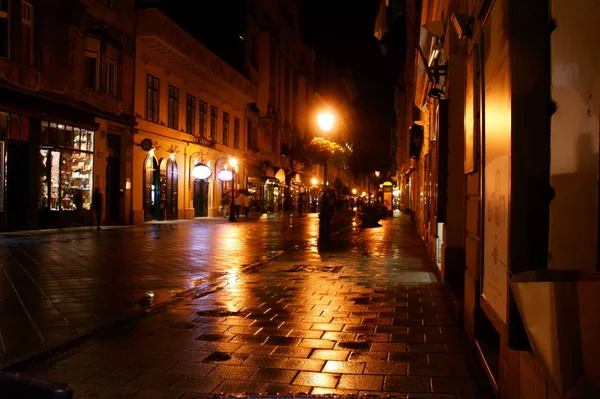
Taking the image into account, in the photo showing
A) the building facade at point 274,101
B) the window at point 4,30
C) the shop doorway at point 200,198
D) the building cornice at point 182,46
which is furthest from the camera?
the building facade at point 274,101

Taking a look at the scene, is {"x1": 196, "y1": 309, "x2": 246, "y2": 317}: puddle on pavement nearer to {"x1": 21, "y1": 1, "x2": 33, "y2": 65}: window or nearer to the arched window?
{"x1": 21, "y1": 1, "x2": 33, "y2": 65}: window

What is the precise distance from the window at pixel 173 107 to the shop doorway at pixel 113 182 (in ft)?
Answer: 16.9

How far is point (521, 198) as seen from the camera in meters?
2.85

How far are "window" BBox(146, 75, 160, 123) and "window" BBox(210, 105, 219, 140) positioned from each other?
7.30 m

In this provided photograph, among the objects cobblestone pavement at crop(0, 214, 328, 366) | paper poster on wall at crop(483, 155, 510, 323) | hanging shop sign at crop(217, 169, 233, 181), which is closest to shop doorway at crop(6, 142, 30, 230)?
cobblestone pavement at crop(0, 214, 328, 366)

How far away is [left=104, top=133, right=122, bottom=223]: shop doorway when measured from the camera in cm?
2411

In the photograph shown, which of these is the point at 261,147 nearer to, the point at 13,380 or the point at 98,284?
the point at 98,284

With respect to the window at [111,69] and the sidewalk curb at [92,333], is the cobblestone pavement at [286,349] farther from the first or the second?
the window at [111,69]

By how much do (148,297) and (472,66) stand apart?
5.64 metres

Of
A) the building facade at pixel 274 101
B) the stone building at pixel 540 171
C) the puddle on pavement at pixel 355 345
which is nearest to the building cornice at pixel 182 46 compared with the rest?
the building facade at pixel 274 101

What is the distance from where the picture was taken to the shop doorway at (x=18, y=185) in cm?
1856

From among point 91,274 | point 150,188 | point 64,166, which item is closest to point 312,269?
point 91,274

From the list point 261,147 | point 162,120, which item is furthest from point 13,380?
point 261,147

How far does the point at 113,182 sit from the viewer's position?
24422 mm
